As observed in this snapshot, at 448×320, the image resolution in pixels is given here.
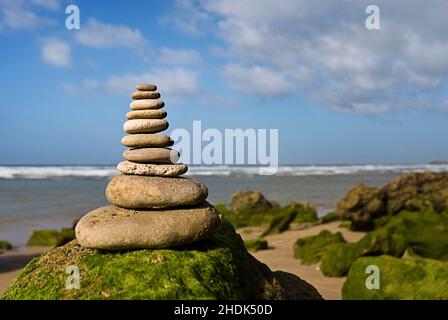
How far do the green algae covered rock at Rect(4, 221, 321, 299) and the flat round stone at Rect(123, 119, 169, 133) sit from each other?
63.4 inches

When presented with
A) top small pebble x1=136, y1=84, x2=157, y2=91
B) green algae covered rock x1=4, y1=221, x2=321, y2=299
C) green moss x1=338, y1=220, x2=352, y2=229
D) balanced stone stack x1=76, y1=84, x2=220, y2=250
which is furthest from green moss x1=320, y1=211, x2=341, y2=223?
top small pebble x1=136, y1=84, x2=157, y2=91

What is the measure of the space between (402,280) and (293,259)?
19.0ft

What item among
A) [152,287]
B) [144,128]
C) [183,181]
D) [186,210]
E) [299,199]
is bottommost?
[299,199]

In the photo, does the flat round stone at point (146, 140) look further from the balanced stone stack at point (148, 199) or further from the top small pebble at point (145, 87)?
the top small pebble at point (145, 87)

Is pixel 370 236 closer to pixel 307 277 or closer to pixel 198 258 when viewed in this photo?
pixel 307 277

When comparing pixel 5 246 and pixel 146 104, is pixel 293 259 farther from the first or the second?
pixel 5 246

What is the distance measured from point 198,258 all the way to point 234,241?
4.17 feet

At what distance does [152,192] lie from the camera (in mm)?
5410

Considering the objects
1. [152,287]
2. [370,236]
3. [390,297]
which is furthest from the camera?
[370,236]

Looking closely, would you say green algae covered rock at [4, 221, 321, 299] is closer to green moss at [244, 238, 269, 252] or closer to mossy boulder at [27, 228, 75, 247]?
green moss at [244, 238, 269, 252]

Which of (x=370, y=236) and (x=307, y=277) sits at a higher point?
(x=370, y=236)

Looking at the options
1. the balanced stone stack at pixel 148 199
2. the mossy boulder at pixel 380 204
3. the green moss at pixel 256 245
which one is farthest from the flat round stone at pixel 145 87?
the mossy boulder at pixel 380 204
